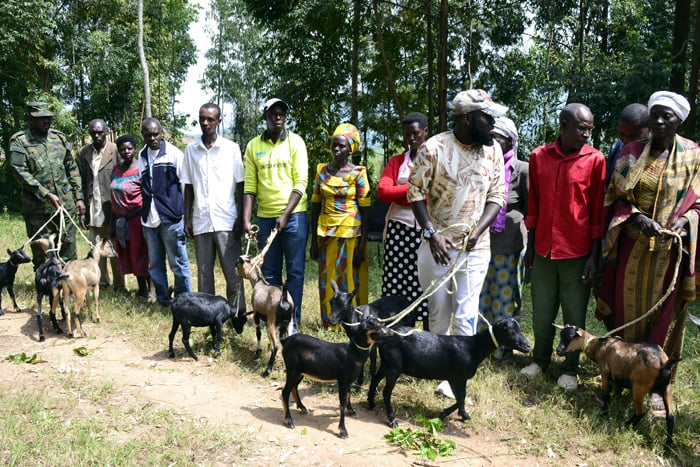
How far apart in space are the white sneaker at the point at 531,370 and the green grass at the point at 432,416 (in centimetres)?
7

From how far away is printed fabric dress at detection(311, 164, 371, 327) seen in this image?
5.65m

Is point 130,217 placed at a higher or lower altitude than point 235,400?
higher

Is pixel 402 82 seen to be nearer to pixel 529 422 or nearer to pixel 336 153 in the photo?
pixel 336 153

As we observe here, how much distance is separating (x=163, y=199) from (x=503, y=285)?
398 cm

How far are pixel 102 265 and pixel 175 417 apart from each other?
14.4 ft

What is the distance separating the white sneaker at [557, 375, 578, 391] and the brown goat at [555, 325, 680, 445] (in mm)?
487

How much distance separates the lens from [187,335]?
523cm

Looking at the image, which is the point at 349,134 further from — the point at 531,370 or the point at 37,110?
the point at 37,110

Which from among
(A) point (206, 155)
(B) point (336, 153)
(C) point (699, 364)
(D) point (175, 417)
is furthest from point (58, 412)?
(C) point (699, 364)

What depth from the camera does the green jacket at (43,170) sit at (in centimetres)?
696

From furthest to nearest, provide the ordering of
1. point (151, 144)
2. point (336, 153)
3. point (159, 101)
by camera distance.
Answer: point (159, 101) < point (151, 144) < point (336, 153)

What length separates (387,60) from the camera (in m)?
13.8

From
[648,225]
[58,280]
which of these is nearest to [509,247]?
[648,225]

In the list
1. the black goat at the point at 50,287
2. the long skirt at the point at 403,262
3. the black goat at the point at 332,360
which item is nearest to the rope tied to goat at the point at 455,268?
the black goat at the point at 332,360
